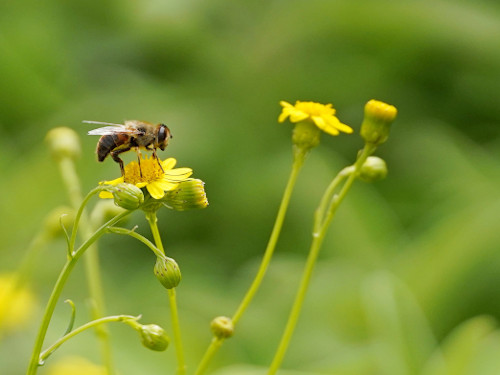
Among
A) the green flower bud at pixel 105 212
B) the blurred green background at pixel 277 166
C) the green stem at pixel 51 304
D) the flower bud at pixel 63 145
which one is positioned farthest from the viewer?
the blurred green background at pixel 277 166

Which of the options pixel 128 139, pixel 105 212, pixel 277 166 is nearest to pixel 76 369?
pixel 105 212

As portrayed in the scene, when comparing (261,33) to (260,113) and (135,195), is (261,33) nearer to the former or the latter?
(260,113)

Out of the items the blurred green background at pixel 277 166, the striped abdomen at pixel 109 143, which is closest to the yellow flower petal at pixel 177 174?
the striped abdomen at pixel 109 143

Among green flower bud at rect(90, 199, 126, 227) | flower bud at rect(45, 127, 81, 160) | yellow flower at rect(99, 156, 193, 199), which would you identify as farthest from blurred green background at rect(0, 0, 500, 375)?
yellow flower at rect(99, 156, 193, 199)

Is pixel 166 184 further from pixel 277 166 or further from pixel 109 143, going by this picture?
pixel 277 166

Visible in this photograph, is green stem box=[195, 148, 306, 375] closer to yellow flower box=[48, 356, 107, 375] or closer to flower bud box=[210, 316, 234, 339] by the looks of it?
flower bud box=[210, 316, 234, 339]

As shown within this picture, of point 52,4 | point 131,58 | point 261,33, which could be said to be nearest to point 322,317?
point 261,33

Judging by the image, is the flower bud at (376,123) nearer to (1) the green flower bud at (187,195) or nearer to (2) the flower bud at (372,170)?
(2) the flower bud at (372,170)
